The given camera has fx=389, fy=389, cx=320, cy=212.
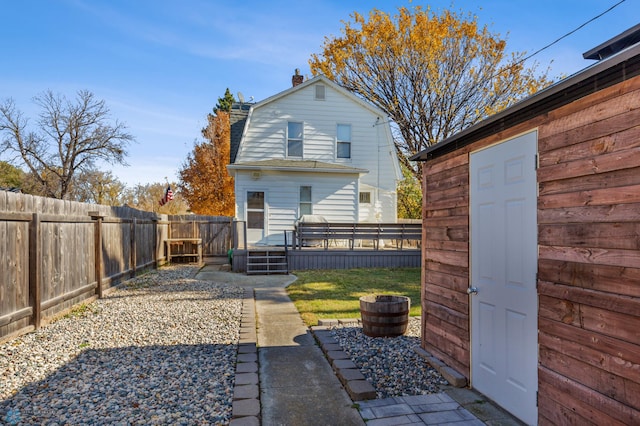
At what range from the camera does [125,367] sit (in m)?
4.24

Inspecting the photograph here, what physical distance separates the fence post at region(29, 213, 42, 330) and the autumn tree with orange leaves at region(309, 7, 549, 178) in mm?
17141

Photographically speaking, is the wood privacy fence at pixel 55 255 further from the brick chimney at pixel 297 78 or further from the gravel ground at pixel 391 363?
the brick chimney at pixel 297 78

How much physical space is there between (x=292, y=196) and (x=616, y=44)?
462 inches

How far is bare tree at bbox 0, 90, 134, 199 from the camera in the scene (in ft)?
69.5

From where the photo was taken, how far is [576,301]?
8.32 feet

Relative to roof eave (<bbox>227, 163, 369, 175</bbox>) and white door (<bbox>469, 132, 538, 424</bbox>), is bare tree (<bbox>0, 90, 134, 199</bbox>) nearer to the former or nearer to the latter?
roof eave (<bbox>227, 163, 369, 175</bbox>)

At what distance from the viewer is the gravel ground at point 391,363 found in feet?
12.4

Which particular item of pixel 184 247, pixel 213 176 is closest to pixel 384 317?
pixel 184 247

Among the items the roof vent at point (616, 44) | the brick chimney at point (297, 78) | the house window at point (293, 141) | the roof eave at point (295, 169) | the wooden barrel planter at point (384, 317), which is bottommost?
the wooden barrel planter at point (384, 317)

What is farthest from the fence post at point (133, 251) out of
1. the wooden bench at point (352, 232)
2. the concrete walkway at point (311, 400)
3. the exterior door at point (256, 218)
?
the concrete walkway at point (311, 400)

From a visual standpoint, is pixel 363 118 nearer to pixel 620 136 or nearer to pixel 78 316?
pixel 78 316

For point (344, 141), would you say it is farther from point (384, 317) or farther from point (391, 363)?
point (391, 363)

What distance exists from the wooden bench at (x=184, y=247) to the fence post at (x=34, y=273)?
9.38 meters

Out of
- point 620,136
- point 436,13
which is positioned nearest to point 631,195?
point 620,136
